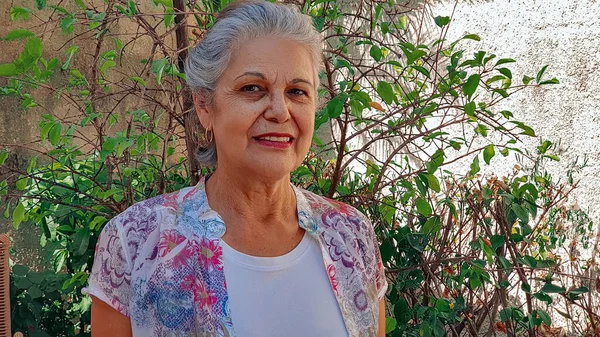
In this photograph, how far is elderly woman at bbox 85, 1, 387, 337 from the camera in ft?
6.50

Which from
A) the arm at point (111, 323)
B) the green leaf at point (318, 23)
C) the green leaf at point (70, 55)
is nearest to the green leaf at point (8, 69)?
the green leaf at point (70, 55)

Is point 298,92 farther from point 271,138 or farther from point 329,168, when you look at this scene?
point 329,168

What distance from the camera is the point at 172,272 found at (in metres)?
2.00

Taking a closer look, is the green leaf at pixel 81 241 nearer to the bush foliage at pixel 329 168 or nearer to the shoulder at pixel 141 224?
the bush foliage at pixel 329 168

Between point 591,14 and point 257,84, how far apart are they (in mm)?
2635

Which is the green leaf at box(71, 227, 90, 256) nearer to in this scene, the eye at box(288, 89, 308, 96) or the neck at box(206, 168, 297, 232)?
the neck at box(206, 168, 297, 232)

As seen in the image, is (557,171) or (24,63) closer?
(24,63)

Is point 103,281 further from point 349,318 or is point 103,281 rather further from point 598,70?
point 598,70

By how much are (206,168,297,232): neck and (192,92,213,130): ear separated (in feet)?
0.45

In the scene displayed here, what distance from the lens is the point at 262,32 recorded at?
2076 millimetres

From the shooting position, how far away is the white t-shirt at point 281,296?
2.04 meters

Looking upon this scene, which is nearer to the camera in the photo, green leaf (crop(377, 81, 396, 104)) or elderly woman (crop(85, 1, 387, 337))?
elderly woman (crop(85, 1, 387, 337))

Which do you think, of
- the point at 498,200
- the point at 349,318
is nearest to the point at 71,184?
the point at 349,318

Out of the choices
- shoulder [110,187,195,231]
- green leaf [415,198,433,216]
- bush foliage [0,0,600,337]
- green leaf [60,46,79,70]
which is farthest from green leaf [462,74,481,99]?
green leaf [60,46,79,70]
